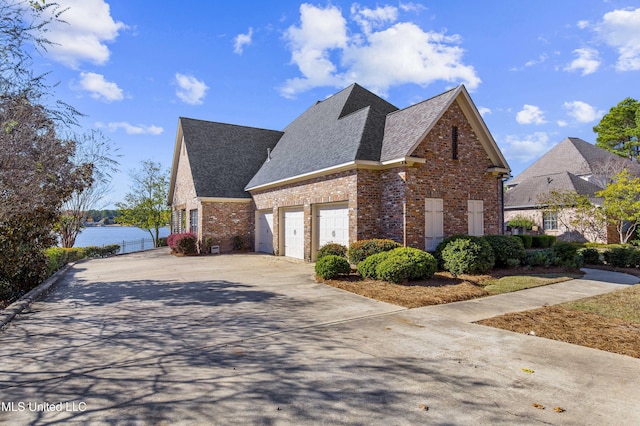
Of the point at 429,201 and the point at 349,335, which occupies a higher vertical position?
the point at 429,201

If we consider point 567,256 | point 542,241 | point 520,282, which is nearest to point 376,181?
point 520,282

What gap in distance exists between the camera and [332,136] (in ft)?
55.0

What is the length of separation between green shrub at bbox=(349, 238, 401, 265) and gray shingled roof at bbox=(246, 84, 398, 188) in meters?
3.19

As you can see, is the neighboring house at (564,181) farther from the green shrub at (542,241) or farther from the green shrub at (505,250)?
the green shrub at (505,250)

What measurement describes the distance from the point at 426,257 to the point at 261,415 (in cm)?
795

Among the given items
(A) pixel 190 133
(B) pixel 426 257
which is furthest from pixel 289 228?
(A) pixel 190 133

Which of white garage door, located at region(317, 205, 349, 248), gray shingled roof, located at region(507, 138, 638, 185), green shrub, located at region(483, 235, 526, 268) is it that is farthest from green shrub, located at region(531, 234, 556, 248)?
white garage door, located at region(317, 205, 349, 248)

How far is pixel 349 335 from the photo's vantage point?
5852mm

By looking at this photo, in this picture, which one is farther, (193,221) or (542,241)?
(193,221)

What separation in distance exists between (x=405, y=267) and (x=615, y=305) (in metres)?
4.71

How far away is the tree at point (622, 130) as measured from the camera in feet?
128

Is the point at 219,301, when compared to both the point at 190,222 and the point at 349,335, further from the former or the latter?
the point at 190,222

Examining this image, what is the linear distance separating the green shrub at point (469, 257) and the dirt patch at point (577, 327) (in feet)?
12.2

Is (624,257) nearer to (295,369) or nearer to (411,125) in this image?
(411,125)
